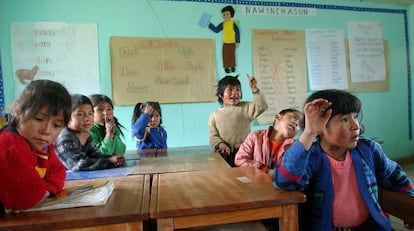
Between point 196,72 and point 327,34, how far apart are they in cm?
181

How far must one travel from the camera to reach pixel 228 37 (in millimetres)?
3375

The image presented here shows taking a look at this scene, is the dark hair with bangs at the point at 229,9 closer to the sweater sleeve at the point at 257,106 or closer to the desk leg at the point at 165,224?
the sweater sleeve at the point at 257,106

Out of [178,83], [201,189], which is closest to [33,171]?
[201,189]

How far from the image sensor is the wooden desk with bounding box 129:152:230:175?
4.81 ft

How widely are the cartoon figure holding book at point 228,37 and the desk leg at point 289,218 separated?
257 centimetres

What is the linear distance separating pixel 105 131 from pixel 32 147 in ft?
4.21

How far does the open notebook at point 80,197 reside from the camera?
34.6 inches

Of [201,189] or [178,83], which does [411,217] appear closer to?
[201,189]

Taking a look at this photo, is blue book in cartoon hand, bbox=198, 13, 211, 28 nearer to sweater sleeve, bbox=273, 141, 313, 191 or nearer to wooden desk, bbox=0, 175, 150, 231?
sweater sleeve, bbox=273, 141, 313, 191

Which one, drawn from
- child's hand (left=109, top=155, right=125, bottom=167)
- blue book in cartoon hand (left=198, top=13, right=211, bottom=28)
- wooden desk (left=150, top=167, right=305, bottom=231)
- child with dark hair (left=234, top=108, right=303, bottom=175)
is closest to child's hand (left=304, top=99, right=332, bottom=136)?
wooden desk (left=150, top=167, right=305, bottom=231)

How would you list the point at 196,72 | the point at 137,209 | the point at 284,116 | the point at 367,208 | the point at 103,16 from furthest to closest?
the point at 196,72 → the point at 103,16 → the point at 284,116 → the point at 367,208 → the point at 137,209

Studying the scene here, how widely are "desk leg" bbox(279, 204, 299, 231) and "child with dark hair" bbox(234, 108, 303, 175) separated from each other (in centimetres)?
71

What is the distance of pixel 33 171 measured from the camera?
851 millimetres

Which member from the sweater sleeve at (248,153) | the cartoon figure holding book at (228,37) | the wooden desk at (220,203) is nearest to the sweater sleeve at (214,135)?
the sweater sleeve at (248,153)
